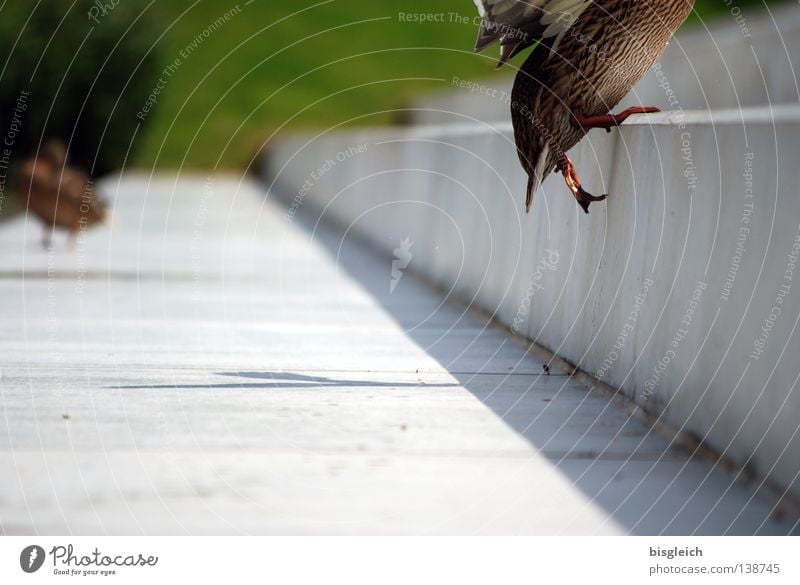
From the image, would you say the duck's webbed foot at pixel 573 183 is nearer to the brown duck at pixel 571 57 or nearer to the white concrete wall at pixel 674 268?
the brown duck at pixel 571 57

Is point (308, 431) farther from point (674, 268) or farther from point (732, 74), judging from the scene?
point (732, 74)

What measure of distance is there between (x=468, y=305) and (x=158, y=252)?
584 cm

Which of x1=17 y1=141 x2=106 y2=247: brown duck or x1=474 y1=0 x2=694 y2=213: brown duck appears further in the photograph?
x1=17 y1=141 x2=106 y2=247: brown duck

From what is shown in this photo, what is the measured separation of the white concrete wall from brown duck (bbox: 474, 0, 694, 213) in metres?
0.24

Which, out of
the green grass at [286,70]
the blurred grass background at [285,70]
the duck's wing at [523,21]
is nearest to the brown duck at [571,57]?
the duck's wing at [523,21]

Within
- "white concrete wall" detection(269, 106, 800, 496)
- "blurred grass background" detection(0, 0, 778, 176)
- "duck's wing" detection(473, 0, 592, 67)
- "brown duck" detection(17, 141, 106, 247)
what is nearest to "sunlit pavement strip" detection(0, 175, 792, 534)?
"white concrete wall" detection(269, 106, 800, 496)

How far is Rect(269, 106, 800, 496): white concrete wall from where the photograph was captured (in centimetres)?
478

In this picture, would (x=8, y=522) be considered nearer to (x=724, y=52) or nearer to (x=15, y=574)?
(x=15, y=574)

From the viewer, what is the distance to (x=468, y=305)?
10.6 m

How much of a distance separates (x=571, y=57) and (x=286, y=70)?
171ft

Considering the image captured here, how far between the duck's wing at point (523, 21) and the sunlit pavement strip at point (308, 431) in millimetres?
1666

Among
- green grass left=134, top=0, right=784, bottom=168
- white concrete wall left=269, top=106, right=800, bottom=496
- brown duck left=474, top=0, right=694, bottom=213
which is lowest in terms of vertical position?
green grass left=134, top=0, right=784, bottom=168

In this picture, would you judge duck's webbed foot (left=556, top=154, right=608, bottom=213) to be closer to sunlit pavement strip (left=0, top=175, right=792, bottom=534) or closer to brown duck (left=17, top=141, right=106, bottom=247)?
sunlit pavement strip (left=0, top=175, right=792, bottom=534)

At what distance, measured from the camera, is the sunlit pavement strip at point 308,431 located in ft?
14.8
